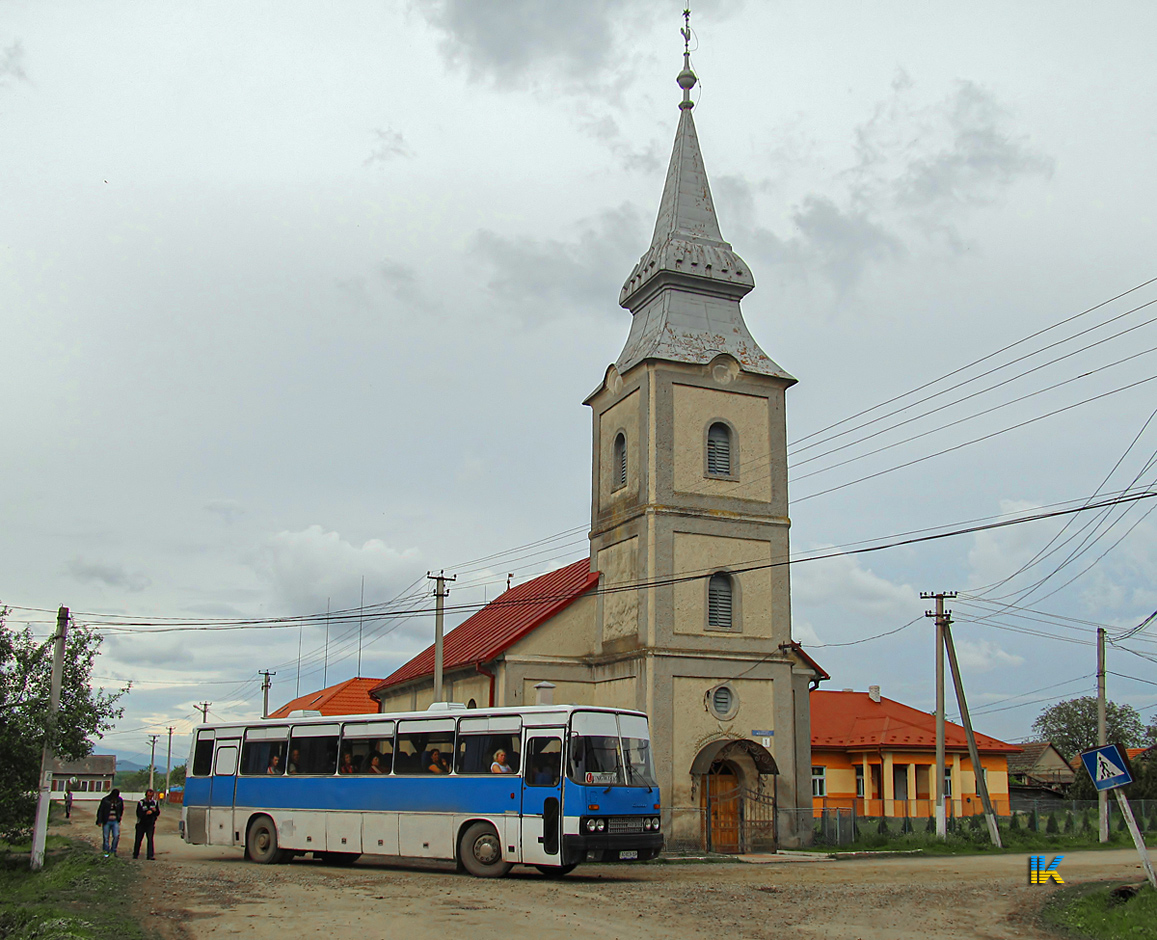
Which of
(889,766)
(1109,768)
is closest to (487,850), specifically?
(1109,768)

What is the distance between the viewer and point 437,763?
21047mm

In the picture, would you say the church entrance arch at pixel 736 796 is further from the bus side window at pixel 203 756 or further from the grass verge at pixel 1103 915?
the bus side window at pixel 203 756

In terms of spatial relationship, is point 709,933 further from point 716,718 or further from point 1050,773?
point 1050,773

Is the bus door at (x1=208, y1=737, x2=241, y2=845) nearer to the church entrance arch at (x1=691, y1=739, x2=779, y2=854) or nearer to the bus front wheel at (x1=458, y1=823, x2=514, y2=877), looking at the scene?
the bus front wheel at (x1=458, y1=823, x2=514, y2=877)

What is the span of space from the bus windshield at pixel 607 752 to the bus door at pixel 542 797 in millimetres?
331

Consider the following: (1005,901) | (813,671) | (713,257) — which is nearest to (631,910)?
(1005,901)

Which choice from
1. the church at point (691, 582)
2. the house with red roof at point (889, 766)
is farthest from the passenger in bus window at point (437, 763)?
the house with red roof at point (889, 766)

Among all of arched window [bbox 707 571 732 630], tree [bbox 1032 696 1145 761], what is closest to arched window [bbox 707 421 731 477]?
arched window [bbox 707 571 732 630]

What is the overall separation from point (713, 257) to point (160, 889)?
22.6m

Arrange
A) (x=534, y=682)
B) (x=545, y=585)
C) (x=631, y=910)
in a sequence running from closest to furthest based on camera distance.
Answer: (x=631, y=910), (x=534, y=682), (x=545, y=585)

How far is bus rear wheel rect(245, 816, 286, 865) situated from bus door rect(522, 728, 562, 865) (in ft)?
23.0

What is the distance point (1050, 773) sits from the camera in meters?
79.8

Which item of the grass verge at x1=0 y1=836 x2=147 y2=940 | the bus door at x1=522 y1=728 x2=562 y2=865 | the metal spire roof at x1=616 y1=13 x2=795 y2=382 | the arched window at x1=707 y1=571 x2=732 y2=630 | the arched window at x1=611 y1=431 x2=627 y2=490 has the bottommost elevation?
the grass verge at x1=0 y1=836 x2=147 y2=940

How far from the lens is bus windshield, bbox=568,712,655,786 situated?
763 inches
